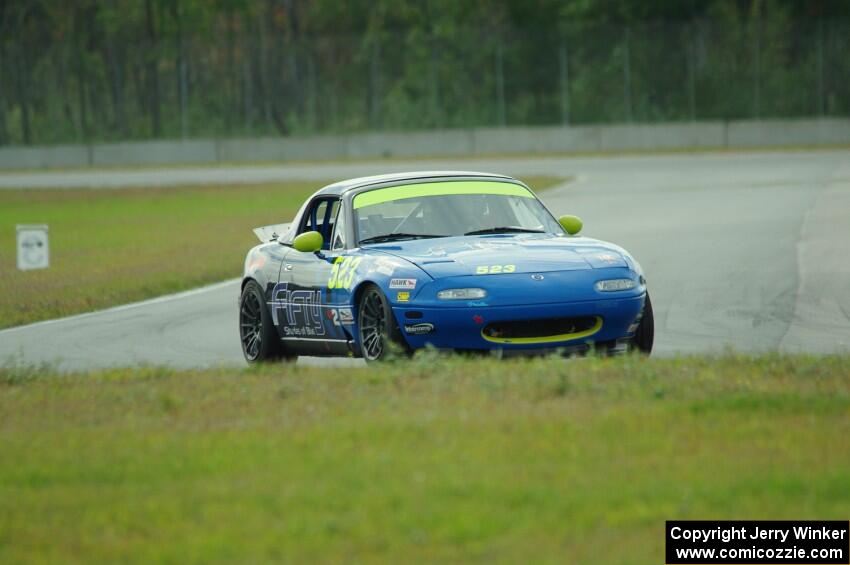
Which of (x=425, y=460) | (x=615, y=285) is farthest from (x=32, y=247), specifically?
(x=425, y=460)

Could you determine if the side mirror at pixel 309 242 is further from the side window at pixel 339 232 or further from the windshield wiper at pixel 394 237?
the windshield wiper at pixel 394 237

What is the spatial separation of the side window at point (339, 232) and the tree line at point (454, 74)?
49.1 meters

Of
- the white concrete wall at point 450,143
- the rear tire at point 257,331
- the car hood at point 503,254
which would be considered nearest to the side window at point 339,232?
the car hood at point 503,254

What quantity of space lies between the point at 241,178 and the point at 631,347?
1614 inches

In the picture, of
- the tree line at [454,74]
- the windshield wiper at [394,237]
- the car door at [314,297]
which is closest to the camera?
the car door at [314,297]

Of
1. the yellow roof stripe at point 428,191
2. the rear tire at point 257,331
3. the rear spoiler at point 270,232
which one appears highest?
the yellow roof stripe at point 428,191

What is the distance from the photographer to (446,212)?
38.4 feet

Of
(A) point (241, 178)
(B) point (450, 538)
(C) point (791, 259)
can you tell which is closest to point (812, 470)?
(B) point (450, 538)

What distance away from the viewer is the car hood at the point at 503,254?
10.5 metres

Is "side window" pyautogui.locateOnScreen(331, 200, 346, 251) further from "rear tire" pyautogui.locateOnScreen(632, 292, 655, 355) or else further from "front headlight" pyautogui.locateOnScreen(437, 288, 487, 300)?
"rear tire" pyautogui.locateOnScreen(632, 292, 655, 355)

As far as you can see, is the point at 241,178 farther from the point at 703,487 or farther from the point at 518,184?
the point at 703,487

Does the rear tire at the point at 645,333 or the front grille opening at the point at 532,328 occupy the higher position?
the front grille opening at the point at 532,328

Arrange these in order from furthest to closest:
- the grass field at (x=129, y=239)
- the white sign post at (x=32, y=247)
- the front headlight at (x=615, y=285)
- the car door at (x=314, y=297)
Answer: the white sign post at (x=32, y=247) < the grass field at (x=129, y=239) < the car door at (x=314, y=297) < the front headlight at (x=615, y=285)

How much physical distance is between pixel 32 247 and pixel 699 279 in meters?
9.71
